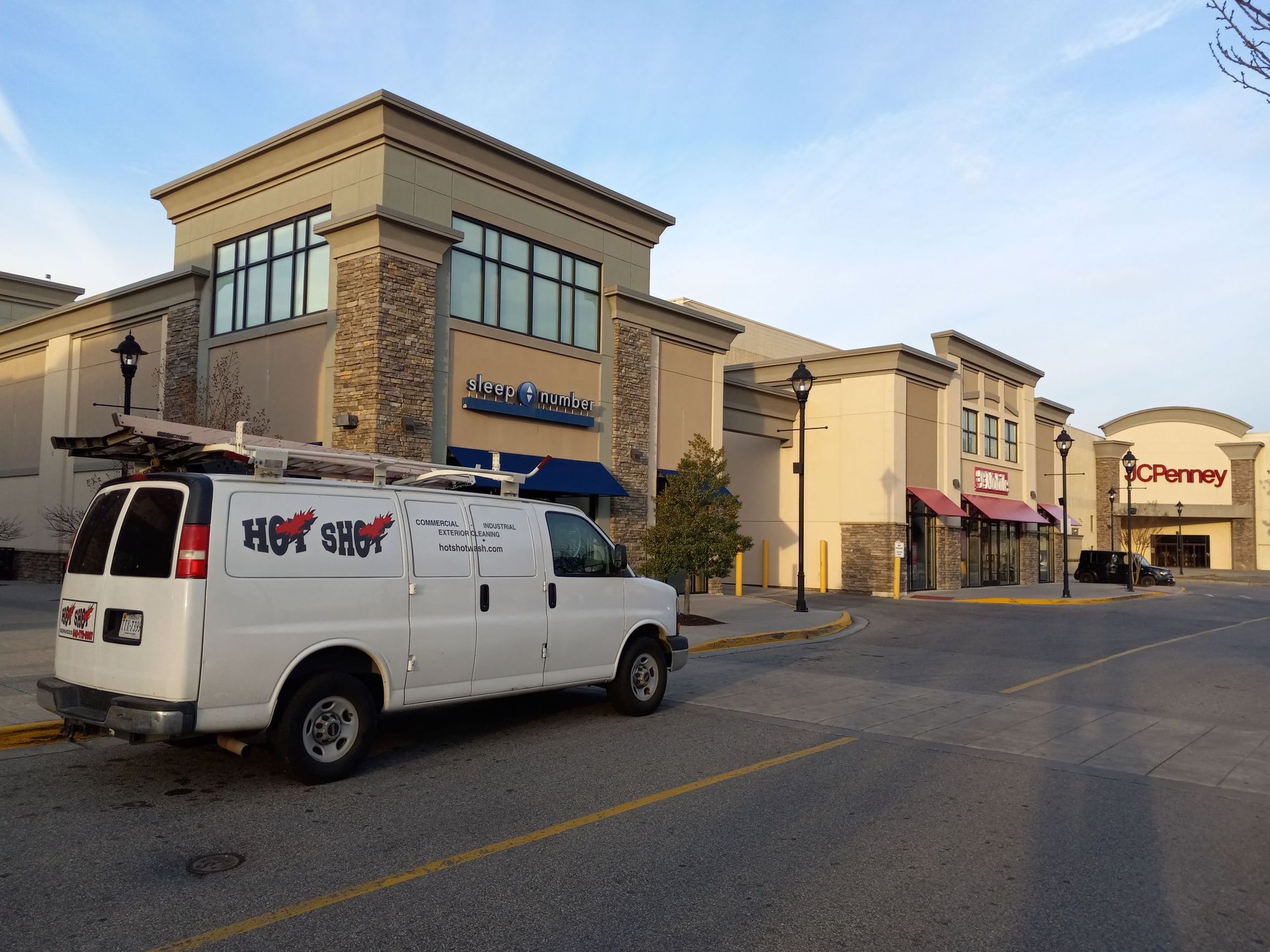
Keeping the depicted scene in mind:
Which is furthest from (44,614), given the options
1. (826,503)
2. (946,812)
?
(826,503)

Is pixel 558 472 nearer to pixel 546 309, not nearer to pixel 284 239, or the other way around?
pixel 546 309

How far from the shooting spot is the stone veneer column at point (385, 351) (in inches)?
704

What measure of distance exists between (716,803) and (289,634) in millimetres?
3097

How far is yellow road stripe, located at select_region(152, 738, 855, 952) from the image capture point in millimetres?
4055

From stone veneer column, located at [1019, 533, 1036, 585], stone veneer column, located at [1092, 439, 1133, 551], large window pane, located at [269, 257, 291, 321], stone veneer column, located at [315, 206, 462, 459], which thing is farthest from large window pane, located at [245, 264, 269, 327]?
stone veneer column, located at [1092, 439, 1133, 551]

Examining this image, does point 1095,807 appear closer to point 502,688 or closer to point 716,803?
point 716,803

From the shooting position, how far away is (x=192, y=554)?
5941mm

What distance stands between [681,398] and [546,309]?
5.30 meters

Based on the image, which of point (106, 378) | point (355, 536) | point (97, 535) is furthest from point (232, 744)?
point (106, 378)

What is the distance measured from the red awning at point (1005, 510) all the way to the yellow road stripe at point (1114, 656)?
45.3 ft

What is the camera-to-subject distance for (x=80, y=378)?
2678 cm

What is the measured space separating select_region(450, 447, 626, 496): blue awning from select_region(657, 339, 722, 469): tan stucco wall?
2.63 metres

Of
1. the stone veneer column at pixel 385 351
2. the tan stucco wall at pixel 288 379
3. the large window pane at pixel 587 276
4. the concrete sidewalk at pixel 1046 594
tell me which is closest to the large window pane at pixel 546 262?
the large window pane at pixel 587 276

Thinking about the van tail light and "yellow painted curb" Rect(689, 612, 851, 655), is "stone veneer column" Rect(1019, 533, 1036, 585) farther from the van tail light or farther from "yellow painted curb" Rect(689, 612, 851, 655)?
the van tail light
